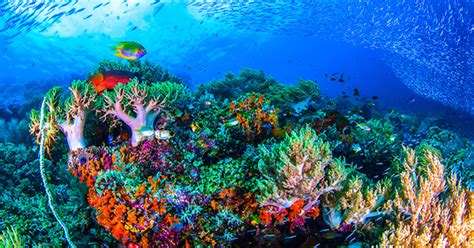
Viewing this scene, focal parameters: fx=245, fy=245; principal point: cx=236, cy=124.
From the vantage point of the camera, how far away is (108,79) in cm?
502

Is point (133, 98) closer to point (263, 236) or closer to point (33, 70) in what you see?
point (263, 236)

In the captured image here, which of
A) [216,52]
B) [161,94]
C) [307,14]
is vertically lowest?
[216,52]

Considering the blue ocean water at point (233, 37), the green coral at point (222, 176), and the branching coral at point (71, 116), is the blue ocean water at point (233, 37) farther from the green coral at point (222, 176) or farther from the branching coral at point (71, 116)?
the branching coral at point (71, 116)

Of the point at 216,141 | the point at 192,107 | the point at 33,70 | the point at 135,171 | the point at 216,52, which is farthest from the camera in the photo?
the point at 216,52

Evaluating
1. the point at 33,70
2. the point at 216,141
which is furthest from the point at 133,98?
the point at 33,70

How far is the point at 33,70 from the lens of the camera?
171 ft

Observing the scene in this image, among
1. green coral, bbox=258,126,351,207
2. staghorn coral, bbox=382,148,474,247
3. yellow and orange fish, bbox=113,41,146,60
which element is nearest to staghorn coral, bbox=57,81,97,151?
yellow and orange fish, bbox=113,41,146,60

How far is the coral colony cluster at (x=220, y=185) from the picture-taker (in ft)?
11.0

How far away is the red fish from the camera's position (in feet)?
16.1

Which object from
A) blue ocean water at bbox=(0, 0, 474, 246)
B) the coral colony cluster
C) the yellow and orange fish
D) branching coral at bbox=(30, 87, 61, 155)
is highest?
the yellow and orange fish

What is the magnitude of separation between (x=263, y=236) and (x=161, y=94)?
9.65ft

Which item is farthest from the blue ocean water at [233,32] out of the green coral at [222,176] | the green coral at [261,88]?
the green coral at [222,176]

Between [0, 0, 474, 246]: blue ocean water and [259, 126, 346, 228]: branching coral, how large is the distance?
206 inches

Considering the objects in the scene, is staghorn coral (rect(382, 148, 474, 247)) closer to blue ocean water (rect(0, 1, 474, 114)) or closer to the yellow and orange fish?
the yellow and orange fish
